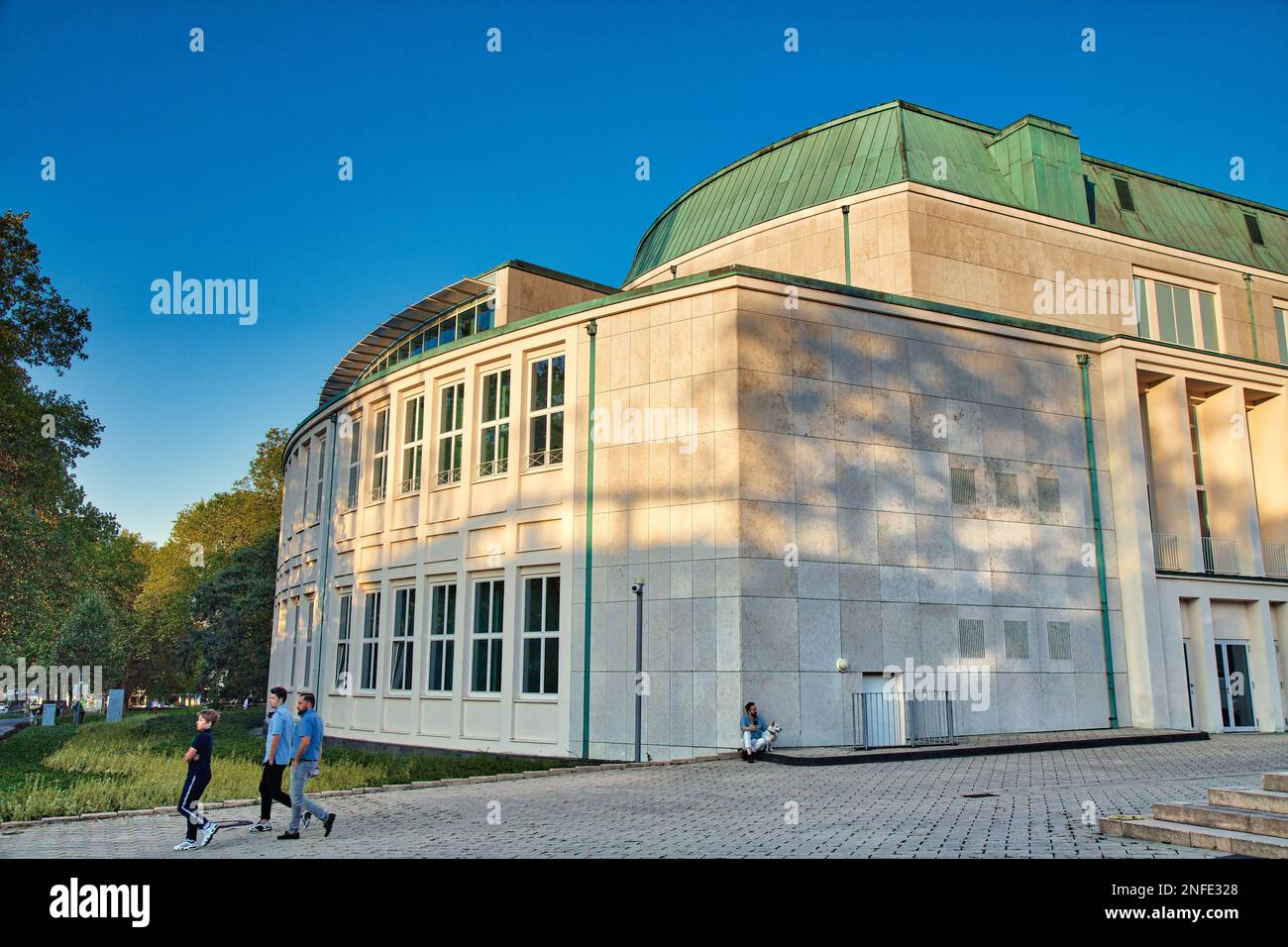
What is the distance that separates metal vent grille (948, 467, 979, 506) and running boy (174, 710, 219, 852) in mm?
16453

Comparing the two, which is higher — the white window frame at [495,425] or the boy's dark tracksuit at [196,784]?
the white window frame at [495,425]

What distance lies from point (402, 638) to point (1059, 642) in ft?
54.1

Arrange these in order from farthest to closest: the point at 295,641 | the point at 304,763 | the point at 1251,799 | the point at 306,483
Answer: the point at 306,483, the point at 295,641, the point at 304,763, the point at 1251,799

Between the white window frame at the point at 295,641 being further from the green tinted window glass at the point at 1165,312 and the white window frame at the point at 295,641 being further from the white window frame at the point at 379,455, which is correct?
the green tinted window glass at the point at 1165,312

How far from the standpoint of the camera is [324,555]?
99.5 feet

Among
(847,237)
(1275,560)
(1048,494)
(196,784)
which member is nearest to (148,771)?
(196,784)

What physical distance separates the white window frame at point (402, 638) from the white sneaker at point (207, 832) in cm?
1428

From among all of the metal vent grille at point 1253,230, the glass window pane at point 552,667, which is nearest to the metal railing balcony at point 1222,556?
the metal vent grille at point 1253,230

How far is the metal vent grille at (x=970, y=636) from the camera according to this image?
Result: 21688 millimetres

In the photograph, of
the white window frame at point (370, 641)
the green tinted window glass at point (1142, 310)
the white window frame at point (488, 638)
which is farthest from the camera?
the green tinted window glass at point (1142, 310)

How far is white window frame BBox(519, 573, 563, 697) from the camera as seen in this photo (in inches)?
876

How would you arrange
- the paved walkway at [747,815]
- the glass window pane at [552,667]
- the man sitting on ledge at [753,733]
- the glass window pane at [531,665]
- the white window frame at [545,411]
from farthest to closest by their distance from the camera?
the white window frame at [545,411] < the glass window pane at [531,665] < the glass window pane at [552,667] < the man sitting on ledge at [753,733] < the paved walkway at [747,815]

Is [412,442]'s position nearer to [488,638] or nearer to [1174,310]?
[488,638]
